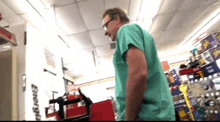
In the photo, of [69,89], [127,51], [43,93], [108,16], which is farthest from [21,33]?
[69,89]

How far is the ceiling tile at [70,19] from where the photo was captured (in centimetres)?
337

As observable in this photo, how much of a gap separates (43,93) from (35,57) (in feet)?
0.95

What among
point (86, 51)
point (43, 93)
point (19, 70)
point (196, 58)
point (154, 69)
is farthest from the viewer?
point (86, 51)

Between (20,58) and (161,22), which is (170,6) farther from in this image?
(20,58)

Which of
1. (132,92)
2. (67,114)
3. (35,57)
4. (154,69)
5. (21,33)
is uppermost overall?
(21,33)

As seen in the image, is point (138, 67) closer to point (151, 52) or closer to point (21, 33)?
point (151, 52)

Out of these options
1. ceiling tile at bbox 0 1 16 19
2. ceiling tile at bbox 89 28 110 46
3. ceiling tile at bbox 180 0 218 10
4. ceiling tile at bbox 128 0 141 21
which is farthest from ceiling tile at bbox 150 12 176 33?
ceiling tile at bbox 0 1 16 19

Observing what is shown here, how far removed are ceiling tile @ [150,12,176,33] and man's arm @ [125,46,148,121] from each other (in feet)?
14.1

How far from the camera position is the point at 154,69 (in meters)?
0.86

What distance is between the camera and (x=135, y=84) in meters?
0.73

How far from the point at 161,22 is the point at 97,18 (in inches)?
94.3

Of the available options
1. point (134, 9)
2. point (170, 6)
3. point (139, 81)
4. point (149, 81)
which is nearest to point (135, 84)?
point (139, 81)

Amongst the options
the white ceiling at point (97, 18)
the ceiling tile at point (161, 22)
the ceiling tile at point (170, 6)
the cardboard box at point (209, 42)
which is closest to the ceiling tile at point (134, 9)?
the white ceiling at point (97, 18)

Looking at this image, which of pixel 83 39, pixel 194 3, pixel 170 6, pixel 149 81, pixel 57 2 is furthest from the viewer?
pixel 83 39
